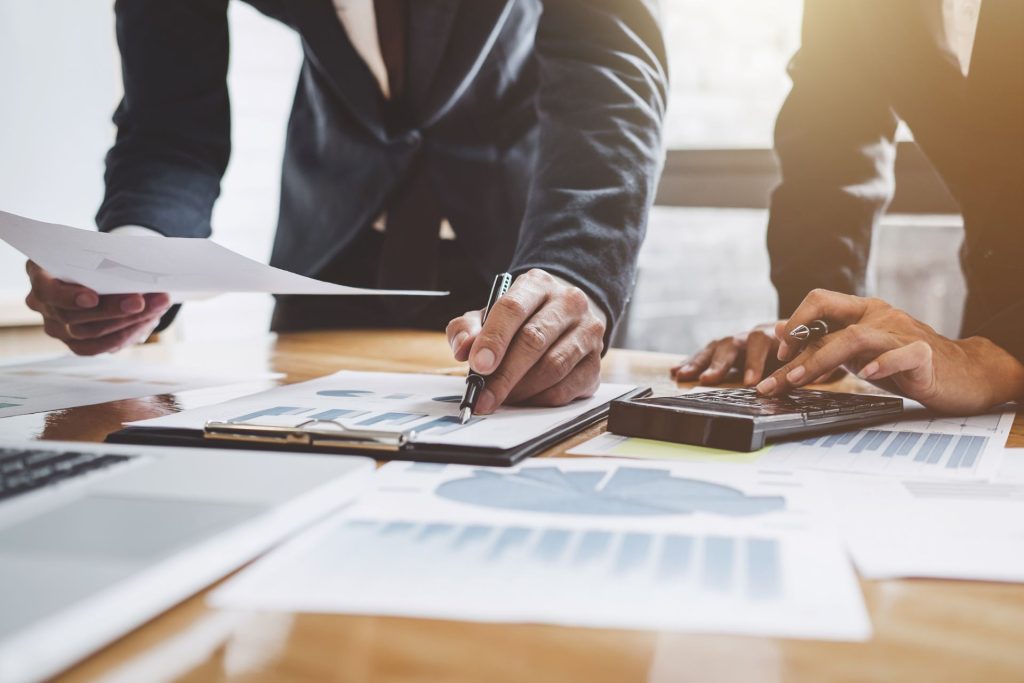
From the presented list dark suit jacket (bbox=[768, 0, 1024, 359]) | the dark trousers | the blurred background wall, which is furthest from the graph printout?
the blurred background wall

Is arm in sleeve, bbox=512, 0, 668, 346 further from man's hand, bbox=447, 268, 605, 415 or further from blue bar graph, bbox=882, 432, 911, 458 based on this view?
blue bar graph, bbox=882, 432, 911, 458

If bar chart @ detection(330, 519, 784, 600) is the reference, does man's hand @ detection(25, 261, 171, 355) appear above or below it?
above

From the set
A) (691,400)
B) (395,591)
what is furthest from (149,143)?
(395,591)

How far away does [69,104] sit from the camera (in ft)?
7.01

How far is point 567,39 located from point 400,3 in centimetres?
31

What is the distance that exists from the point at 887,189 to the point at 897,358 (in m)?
0.60

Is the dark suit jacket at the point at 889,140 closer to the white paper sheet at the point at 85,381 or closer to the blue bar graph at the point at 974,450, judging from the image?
the blue bar graph at the point at 974,450

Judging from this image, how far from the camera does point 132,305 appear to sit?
3.48 feet

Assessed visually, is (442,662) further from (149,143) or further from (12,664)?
(149,143)

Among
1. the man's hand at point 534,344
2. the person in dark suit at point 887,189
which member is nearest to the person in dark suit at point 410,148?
the man's hand at point 534,344

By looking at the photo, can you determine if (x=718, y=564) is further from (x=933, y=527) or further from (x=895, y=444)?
(x=895, y=444)

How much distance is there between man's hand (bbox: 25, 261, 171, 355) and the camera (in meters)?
1.04

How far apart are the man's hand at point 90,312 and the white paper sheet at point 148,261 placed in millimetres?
127

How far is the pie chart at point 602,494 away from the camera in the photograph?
17.9 inches
